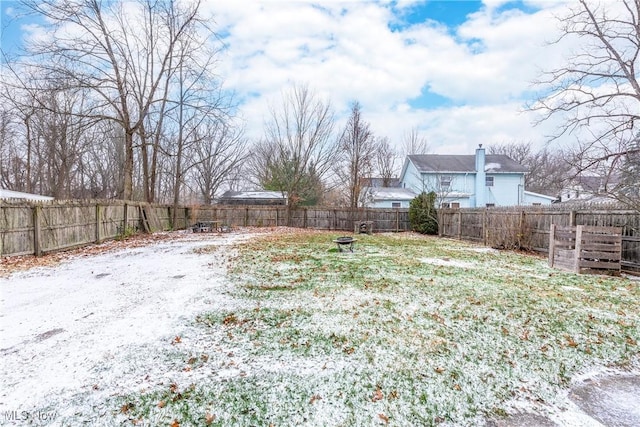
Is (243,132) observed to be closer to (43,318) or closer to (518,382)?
(43,318)

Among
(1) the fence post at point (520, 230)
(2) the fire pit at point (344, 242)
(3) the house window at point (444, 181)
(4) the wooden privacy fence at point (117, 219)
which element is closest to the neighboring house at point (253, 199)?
(4) the wooden privacy fence at point (117, 219)

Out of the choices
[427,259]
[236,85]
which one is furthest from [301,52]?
[427,259]

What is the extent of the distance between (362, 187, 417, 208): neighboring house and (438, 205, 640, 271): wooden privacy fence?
7517 millimetres

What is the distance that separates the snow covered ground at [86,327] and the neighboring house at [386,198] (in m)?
17.5

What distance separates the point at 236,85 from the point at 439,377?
19.5 m

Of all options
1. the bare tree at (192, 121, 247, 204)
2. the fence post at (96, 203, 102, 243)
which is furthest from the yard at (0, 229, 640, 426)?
the bare tree at (192, 121, 247, 204)

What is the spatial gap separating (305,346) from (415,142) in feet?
108

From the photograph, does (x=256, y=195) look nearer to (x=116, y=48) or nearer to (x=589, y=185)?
(x=116, y=48)

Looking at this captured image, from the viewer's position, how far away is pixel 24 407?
87.8 inches

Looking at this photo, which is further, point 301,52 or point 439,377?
point 301,52

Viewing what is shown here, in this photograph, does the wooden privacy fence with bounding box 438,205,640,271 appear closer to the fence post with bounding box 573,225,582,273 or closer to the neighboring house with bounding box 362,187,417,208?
the fence post with bounding box 573,225,582,273

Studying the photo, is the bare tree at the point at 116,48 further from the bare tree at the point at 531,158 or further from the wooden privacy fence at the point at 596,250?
the bare tree at the point at 531,158

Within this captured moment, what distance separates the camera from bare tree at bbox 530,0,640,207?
29.8 ft

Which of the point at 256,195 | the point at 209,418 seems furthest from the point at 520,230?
the point at 256,195
